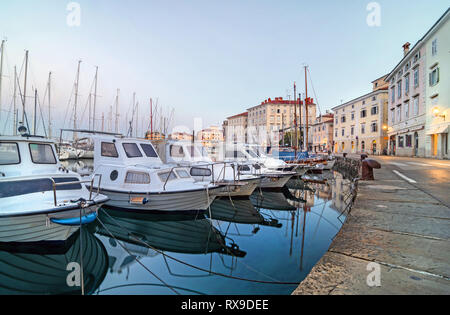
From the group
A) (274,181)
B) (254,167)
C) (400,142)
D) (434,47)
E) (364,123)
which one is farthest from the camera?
(364,123)

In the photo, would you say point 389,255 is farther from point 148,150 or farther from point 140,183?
point 148,150

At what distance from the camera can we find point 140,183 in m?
9.05

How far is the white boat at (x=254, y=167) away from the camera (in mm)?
14312

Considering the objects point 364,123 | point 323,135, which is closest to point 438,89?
point 364,123

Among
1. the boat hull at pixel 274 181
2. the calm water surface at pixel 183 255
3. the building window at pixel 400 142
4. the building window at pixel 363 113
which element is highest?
the building window at pixel 363 113

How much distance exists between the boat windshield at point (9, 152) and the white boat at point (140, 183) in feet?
9.46

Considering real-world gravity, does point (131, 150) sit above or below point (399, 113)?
below

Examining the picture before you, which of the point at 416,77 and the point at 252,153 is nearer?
the point at 252,153

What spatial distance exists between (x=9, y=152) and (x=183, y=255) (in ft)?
21.6

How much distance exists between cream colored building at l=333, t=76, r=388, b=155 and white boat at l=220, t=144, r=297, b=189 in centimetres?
3165

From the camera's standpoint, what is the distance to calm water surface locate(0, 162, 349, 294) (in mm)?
4844

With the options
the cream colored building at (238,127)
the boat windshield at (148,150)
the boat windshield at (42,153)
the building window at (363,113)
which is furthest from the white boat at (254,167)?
the cream colored building at (238,127)

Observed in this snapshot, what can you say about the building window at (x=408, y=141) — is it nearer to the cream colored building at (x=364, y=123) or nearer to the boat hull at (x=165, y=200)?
the cream colored building at (x=364, y=123)
